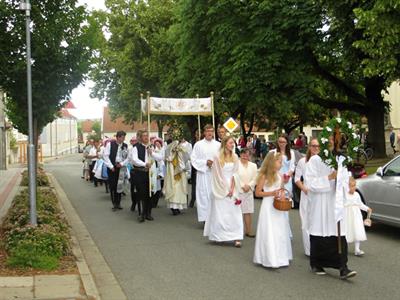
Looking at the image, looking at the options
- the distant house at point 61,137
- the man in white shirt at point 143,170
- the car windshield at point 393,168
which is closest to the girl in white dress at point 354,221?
the car windshield at point 393,168

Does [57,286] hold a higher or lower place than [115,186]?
lower

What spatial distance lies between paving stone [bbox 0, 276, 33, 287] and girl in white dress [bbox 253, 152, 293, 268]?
300 cm

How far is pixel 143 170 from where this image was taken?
12.3 metres

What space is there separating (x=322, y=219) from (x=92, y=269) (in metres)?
3.23

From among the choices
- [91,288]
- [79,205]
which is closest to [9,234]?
[91,288]

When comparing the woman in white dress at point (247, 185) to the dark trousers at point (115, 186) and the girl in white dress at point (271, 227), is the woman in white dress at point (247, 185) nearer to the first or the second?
the girl in white dress at point (271, 227)

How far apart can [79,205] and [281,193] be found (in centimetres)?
924

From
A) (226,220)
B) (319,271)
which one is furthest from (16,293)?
(226,220)

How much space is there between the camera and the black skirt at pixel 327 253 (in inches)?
273

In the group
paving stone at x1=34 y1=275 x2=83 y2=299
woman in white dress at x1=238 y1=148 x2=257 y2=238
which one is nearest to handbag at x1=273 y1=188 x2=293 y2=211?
woman in white dress at x1=238 y1=148 x2=257 y2=238

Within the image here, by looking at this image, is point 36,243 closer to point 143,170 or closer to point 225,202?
point 225,202

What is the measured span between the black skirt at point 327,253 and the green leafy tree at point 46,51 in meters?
5.78

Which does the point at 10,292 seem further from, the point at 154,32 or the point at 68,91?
the point at 154,32

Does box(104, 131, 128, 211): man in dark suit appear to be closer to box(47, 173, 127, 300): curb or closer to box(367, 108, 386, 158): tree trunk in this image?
box(47, 173, 127, 300): curb
